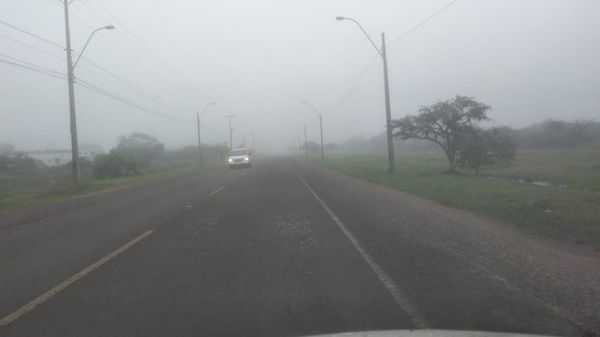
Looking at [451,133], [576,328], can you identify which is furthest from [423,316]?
[451,133]

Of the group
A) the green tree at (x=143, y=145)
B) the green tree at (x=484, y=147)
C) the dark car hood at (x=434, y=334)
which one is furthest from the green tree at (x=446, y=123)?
the green tree at (x=143, y=145)

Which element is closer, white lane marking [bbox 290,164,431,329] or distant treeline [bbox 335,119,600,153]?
white lane marking [bbox 290,164,431,329]

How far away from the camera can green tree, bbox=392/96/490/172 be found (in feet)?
107

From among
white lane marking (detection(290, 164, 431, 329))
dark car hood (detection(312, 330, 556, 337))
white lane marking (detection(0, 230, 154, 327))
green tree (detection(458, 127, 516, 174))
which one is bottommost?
Answer: white lane marking (detection(290, 164, 431, 329))

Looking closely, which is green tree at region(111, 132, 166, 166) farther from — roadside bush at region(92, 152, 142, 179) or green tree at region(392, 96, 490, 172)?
green tree at region(392, 96, 490, 172)

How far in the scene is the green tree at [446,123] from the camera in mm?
32656

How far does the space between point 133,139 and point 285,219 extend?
10521 cm

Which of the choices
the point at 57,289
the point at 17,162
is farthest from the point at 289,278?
the point at 17,162

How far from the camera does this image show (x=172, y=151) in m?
120

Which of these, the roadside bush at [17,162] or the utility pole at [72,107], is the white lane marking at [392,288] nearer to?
the utility pole at [72,107]

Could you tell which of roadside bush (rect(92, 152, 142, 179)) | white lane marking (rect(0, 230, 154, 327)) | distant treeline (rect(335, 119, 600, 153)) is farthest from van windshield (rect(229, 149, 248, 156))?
white lane marking (rect(0, 230, 154, 327))

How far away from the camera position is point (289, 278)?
6.82 m

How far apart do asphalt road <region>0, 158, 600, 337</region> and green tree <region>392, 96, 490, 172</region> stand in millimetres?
21303

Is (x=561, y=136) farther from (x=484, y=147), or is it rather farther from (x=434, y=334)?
(x=434, y=334)
